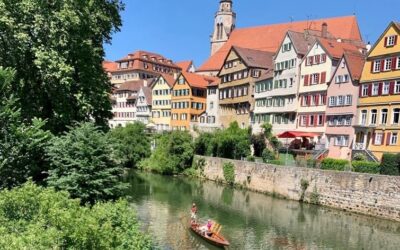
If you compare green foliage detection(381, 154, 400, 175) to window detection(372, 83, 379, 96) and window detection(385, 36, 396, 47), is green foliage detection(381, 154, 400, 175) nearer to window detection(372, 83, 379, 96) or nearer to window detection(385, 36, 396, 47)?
window detection(372, 83, 379, 96)

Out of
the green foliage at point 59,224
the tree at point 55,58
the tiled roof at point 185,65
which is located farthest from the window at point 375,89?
the tiled roof at point 185,65

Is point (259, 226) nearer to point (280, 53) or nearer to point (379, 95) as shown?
point (379, 95)

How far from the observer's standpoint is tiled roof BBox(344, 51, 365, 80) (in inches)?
1772

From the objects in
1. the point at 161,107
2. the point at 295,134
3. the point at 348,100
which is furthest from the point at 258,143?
the point at 161,107

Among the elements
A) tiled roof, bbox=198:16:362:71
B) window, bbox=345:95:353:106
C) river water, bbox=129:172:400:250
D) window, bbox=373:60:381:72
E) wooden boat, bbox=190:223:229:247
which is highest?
tiled roof, bbox=198:16:362:71

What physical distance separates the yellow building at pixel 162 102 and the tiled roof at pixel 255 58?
62.6ft

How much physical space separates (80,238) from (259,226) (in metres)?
21.7

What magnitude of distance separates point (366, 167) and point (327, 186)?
11.3ft

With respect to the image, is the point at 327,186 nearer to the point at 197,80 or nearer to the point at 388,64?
the point at 388,64

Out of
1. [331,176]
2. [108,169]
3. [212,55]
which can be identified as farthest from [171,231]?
[212,55]

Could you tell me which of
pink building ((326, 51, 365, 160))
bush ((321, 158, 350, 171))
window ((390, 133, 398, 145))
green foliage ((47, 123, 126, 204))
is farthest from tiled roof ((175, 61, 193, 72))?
green foliage ((47, 123, 126, 204))

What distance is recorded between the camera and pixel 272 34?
87188 millimetres

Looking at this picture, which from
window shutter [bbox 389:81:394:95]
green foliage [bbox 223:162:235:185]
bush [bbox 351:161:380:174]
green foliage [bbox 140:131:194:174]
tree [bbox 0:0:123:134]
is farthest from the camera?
green foliage [bbox 140:131:194:174]

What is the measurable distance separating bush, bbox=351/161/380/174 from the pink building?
7.55 meters
